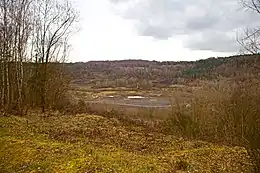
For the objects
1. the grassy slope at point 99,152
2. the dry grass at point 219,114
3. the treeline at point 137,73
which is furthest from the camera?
the treeline at point 137,73

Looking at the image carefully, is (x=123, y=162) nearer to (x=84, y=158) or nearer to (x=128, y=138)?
(x=84, y=158)

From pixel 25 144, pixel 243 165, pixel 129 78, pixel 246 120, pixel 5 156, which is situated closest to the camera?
pixel 243 165

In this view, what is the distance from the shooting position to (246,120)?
15.0 meters

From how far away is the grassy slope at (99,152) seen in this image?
9320mm

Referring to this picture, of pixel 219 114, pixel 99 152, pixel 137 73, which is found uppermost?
pixel 137 73

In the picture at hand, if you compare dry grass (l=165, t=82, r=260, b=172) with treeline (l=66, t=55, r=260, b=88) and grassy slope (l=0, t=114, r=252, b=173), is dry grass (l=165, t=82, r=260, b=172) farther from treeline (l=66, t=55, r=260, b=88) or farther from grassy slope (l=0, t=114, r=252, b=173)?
treeline (l=66, t=55, r=260, b=88)

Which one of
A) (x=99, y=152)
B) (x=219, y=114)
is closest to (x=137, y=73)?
(x=219, y=114)

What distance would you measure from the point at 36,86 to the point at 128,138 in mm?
11966

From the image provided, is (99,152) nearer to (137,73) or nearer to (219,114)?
(219,114)

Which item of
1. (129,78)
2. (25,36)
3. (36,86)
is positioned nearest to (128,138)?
(25,36)

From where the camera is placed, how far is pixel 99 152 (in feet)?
34.9

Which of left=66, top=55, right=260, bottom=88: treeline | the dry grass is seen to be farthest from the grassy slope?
left=66, top=55, right=260, bottom=88: treeline

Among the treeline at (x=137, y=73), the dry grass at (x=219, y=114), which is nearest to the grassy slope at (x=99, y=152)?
the dry grass at (x=219, y=114)

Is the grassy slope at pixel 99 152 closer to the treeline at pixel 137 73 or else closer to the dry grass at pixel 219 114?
the dry grass at pixel 219 114
